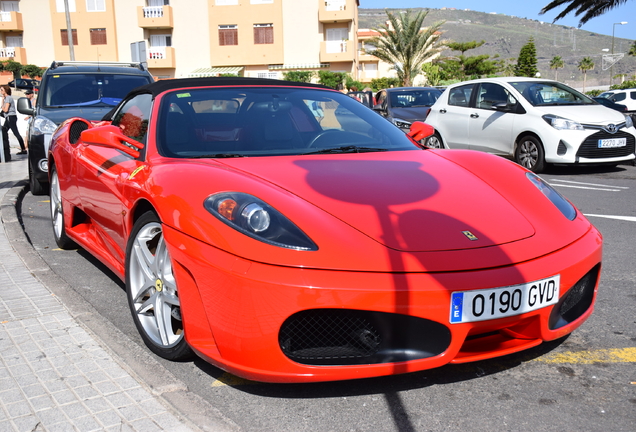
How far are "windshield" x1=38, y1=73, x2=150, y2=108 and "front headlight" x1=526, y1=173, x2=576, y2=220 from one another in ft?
20.2

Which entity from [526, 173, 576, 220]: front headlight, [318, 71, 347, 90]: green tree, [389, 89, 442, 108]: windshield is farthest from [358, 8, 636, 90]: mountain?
[526, 173, 576, 220]: front headlight

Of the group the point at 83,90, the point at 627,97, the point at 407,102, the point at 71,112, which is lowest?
the point at 627,97

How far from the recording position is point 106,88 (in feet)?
27.4

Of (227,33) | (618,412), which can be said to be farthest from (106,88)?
(227,33)

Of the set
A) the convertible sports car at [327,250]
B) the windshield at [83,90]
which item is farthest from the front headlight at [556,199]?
the windshield at [83,90]

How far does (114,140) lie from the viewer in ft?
10.7

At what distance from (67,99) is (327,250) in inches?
273

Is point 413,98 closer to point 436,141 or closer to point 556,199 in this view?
point 436,141

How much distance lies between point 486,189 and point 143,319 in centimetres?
176

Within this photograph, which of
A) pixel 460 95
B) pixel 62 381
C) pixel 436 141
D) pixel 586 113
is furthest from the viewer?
pixel 436 141

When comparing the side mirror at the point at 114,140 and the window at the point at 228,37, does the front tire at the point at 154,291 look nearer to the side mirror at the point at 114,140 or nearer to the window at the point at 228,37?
the side mirror at the point at 114,140

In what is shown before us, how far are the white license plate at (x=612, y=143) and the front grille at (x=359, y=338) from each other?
8242 millimetres

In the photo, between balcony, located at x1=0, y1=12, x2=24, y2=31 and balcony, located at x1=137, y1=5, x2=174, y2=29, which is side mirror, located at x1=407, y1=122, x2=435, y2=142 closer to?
balcony, located at x1=137, y1=5, x2=174, y2=29

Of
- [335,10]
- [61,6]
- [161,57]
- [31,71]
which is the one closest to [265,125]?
[335,10]
